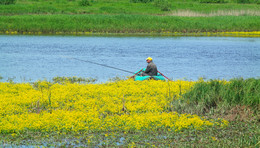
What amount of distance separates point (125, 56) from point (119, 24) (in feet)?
62.7

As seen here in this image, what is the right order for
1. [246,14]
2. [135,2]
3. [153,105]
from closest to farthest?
[153,105], [246,14], [135,2]

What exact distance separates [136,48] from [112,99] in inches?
968

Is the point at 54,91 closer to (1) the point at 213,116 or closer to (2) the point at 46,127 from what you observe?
(2) the point at 46,127

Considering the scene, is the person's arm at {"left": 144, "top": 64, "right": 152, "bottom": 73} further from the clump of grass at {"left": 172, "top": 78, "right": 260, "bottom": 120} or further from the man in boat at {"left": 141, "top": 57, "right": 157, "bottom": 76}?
the clump of grass at {"left": 172, "top": 78, "right": 260, "bottom": 120}

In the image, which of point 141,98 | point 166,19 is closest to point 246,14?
point 166,19

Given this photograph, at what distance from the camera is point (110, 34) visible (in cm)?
5250

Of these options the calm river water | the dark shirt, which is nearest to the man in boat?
the dark shirt

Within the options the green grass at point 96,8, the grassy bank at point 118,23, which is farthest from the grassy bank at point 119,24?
the green grass at point 96,8

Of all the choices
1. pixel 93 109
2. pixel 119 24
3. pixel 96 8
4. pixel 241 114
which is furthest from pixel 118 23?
pixel 241 114

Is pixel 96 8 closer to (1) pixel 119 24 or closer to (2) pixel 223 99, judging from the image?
(1) pixel 119 24

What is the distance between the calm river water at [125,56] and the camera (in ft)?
88.1

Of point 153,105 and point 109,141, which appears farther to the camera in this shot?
point 153,105

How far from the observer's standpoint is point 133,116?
1419 cm

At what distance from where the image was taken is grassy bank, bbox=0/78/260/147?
12305mm
